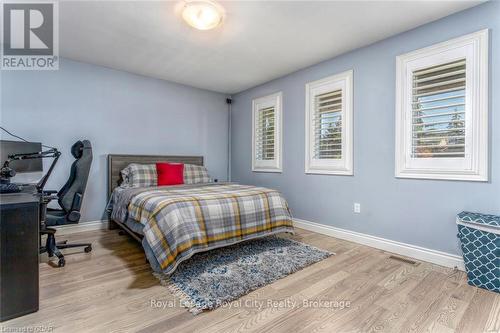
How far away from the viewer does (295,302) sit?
1830 millimetres

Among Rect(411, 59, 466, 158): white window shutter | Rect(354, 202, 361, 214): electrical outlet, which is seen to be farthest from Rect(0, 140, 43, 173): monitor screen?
Rect(411, 59, 466, 158): white window shutter

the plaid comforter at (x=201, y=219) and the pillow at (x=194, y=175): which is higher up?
the pillow at (x=194, y=175)

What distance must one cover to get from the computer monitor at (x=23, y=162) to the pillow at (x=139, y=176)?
96 cm

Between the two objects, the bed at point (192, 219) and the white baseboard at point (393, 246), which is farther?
the white baseboard at point (393, 246)

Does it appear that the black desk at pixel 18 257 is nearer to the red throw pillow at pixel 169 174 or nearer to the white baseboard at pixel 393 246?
the red throw pillow at pixel 169 174

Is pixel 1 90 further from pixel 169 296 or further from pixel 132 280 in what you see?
pixel 169 296

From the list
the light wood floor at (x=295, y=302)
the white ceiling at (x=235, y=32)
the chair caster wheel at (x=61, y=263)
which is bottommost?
the light wood floor at (x=295, y=302)

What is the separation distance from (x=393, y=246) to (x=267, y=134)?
8.42 ft

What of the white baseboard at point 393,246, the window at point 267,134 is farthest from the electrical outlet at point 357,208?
the window at point 267,134

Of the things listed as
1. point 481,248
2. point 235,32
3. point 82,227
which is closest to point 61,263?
point 82,227

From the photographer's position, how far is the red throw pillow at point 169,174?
379 cm

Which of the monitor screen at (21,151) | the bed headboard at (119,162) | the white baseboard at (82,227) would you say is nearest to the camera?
the monitor screen at (21,151)

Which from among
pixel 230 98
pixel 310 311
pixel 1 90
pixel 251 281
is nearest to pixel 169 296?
pixel 251 281

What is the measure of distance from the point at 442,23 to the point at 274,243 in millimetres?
2886
